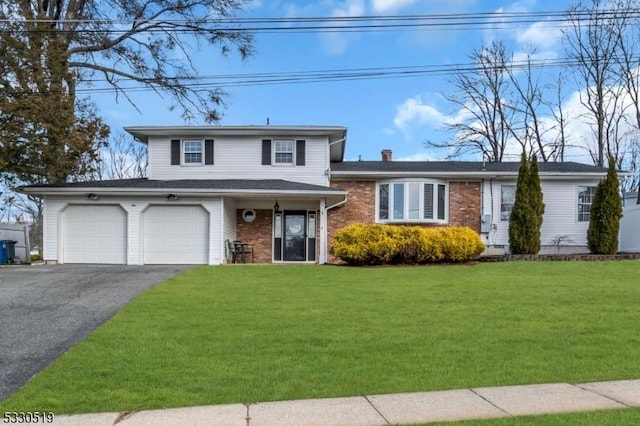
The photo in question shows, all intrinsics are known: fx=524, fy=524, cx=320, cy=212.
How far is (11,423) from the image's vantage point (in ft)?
14.3

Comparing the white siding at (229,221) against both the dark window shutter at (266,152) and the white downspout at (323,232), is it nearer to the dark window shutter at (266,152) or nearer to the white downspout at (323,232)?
the dark window shutter at (266,152)

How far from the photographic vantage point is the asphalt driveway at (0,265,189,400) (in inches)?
248

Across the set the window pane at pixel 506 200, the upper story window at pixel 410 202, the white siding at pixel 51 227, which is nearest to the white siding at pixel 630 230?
the window pane at pixel 506 200

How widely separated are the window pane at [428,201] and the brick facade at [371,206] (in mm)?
917

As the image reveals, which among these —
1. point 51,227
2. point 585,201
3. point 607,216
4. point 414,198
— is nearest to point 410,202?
point 414,198

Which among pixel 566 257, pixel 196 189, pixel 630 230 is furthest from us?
pixel 630 230

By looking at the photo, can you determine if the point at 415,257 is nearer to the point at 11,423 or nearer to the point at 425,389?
the point at 425,389

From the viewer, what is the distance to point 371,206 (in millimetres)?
19797

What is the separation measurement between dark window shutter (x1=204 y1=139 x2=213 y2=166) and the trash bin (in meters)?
7.55

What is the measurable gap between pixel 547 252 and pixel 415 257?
6746 millimetres

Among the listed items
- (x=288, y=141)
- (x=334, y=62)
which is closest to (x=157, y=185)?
(x=288, y=141)

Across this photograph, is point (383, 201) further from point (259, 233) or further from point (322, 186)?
point (259, 233)

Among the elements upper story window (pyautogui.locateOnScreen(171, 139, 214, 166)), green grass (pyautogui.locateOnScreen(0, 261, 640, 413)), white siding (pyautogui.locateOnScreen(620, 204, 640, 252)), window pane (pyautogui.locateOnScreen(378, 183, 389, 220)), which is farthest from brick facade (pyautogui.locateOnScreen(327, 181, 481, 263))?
green grass (pyautogui.locateOnScreen(0, 261, 640, 413))

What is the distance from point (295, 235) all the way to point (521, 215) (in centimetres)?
822
